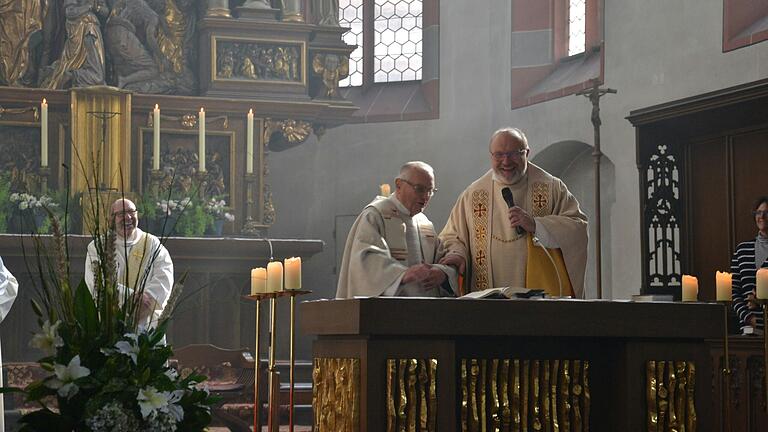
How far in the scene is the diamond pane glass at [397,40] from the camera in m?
14.1

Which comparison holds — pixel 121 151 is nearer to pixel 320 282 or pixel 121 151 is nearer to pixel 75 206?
pixel 75 206

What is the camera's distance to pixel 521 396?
4590 mm

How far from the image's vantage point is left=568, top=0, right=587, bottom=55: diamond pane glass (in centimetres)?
1272

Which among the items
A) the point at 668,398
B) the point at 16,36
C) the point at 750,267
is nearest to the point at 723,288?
the point at 750,267

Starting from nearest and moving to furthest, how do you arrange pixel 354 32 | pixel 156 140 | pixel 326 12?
pixel 156 140 < pixel 326 12 < pixel 354 32

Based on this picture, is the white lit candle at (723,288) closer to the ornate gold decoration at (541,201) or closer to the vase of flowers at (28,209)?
the ornate gold decoration at (541,201)

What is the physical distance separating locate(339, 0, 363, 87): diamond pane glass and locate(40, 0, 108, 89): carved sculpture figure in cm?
378

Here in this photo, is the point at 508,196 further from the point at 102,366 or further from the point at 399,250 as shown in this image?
the point at 102,366

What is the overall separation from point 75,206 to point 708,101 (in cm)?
521

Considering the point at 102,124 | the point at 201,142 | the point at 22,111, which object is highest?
the point at 22,111

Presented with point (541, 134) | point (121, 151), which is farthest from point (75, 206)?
point (541, 134)

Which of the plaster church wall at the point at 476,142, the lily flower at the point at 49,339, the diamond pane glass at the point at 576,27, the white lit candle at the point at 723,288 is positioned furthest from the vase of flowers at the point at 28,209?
the lily flower at the point at 49,339

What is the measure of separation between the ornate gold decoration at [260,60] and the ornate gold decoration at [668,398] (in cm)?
738

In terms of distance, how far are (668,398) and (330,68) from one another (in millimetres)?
7678
